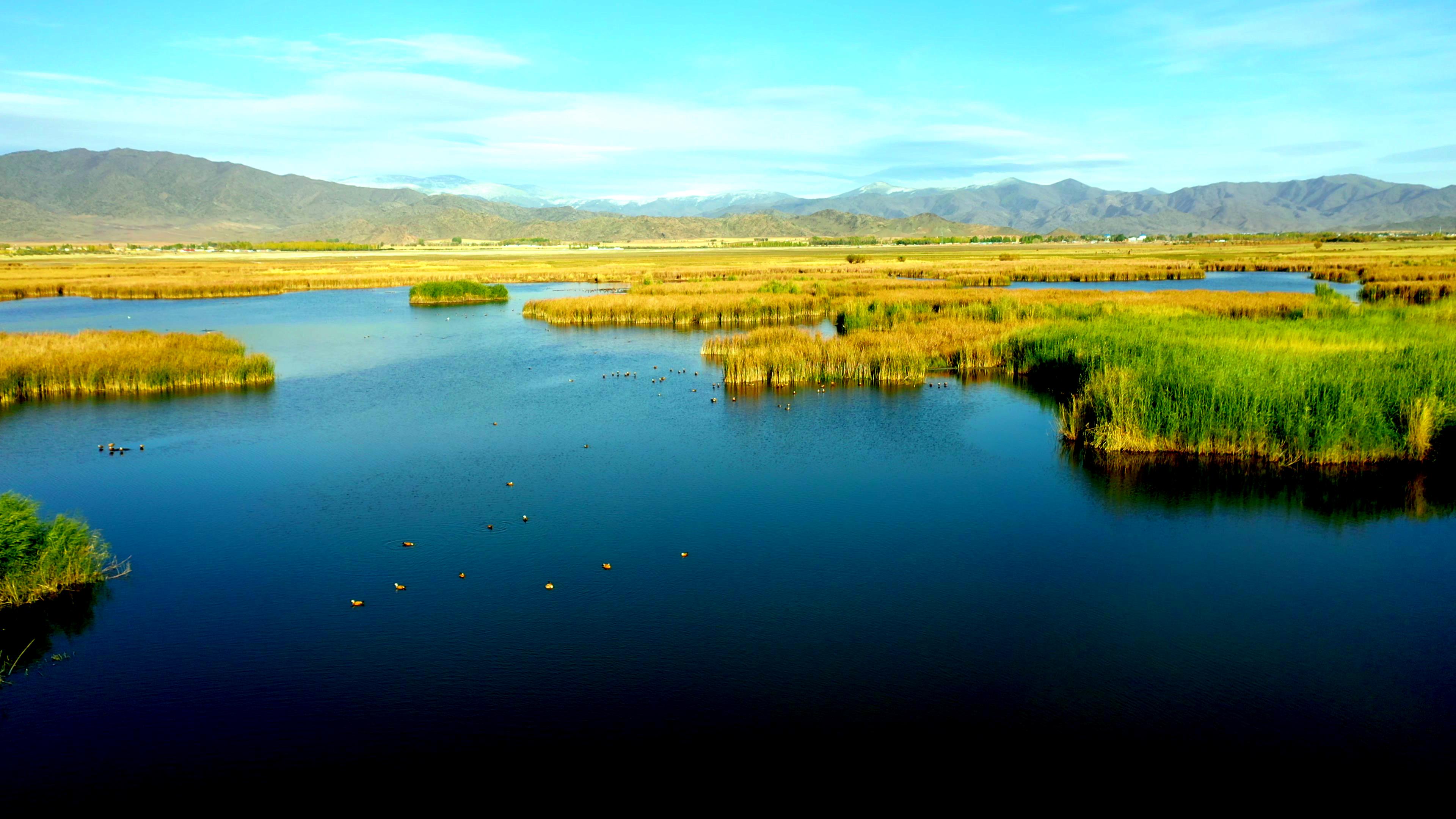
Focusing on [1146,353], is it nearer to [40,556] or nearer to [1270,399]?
[1270,399]

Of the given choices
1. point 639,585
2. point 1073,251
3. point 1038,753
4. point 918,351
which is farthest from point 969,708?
point 1073,251

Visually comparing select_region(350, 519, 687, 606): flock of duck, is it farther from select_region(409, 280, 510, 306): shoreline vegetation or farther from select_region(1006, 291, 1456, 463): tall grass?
select_region(409, 280, 510, 306): shoreline vegetation

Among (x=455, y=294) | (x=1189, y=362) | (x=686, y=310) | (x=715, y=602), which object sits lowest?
(x=715, y=602)

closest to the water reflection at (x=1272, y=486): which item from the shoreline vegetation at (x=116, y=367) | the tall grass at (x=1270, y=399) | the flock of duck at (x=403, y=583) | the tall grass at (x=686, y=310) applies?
the tall grass at (x=1270, y=399)

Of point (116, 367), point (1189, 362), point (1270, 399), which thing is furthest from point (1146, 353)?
point (116, 367)

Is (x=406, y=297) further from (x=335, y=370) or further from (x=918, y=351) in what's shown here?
(x=918, y=351)

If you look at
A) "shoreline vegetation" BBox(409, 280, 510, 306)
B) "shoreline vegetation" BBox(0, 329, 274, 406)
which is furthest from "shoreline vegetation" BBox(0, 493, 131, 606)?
"shoreline vegetation" BBox(409, 280, 510, 306)
